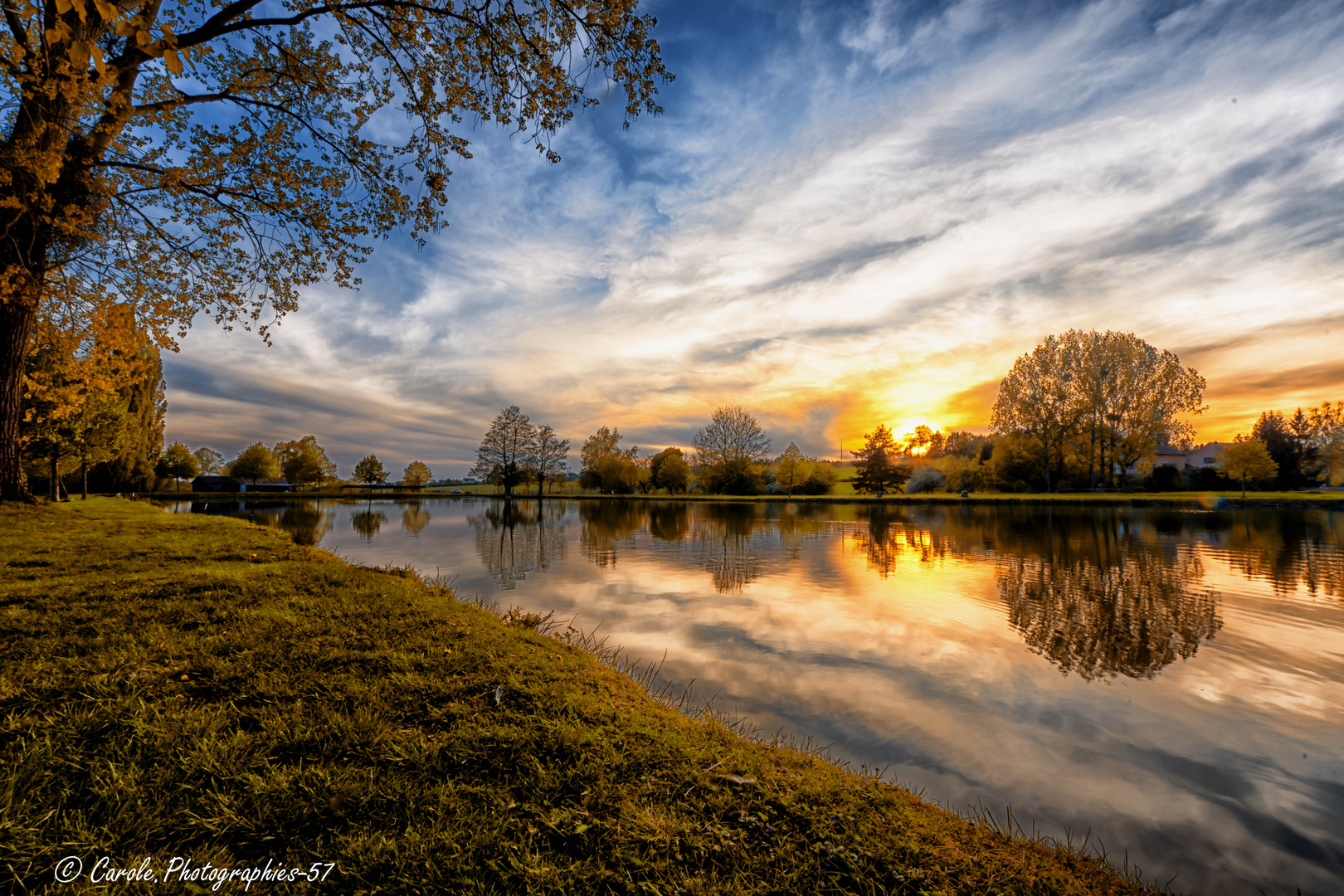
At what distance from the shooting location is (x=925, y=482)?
3031 inches

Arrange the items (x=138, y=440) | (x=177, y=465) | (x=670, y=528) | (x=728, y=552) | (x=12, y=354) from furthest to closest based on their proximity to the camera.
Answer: (x=177, y=465)
(x=138, y=440)
(x=670, y=528)
(x=728, y=552)
(x=12, y=354)

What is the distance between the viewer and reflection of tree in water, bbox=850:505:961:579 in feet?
55.4

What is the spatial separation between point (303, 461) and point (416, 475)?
21.3m

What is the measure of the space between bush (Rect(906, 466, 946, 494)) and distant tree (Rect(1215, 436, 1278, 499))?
99.1 feet

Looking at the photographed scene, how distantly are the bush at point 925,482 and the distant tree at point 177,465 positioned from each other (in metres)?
107

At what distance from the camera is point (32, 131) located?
7820 mm

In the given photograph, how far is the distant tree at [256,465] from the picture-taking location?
286 ft

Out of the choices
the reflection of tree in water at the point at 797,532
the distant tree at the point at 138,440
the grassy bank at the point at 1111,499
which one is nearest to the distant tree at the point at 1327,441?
the grassy bank at the point at 1111,499

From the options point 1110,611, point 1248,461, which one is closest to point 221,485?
point 1110,611

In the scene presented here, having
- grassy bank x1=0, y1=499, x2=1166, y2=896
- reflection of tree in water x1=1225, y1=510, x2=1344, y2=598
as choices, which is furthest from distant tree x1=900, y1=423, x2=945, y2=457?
grassy bank x1=0, y1=499, x2=1166, y2=896

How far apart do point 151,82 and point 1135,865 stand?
1736 centimetres

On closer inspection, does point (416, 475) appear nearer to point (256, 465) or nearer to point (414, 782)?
point (256, 465)

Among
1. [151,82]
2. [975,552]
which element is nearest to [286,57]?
[151,82]

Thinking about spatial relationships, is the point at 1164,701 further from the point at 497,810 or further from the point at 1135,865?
the point at 497,810
